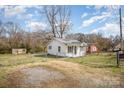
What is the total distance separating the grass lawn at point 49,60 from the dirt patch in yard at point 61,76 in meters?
0.06

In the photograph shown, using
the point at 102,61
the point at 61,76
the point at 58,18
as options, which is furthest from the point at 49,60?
the point at 102,61

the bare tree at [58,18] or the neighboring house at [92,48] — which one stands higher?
the bare tree at [58,18]

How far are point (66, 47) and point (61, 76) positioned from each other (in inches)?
21.0

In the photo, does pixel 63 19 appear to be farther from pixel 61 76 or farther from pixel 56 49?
pixel 61 76

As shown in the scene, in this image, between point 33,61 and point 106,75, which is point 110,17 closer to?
point 106,75

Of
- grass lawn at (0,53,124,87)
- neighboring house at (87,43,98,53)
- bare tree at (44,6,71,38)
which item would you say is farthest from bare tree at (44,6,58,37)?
neighboring house at (87,43,98,53)

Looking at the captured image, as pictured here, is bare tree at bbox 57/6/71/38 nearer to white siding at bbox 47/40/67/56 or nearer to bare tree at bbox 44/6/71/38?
bare tree at bbox 44/6/71/38

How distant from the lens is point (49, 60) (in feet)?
20.0

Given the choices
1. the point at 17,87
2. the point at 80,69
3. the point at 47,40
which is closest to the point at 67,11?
the point at 47,40

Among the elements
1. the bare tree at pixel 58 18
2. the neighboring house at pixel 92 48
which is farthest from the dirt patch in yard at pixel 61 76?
the bare tree at pixel 58 18

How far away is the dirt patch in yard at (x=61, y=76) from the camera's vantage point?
233 inches

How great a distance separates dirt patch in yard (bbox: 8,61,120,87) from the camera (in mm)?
→ 5906

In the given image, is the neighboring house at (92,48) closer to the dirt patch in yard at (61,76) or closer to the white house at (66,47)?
the white house at (66,47)
